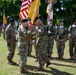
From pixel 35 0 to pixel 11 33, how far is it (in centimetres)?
191

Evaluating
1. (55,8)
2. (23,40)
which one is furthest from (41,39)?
(55,8)

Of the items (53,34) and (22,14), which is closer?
(22,14)

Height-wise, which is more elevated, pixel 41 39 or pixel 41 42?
pixel 41 39

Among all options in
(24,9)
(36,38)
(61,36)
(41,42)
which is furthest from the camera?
(61,36)

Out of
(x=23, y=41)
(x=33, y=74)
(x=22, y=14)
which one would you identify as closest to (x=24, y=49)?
(x=23, y=41)

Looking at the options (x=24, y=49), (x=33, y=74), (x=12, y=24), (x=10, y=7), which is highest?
(x=10, y=7)

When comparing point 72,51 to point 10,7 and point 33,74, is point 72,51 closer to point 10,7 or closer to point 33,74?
point 33,74

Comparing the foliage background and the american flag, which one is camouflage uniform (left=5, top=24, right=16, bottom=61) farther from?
the foliage background

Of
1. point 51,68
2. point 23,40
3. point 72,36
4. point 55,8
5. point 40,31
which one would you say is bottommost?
point 51,68

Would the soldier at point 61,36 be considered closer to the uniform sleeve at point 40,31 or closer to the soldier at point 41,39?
the soldier at point 41,39

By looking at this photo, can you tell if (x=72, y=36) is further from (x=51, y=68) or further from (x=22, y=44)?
(x=22, y=44)

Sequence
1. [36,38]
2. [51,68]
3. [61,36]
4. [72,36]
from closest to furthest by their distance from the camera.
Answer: [36,38]
[51,68]
[72,36]
[61,36]

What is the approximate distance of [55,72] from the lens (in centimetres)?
1057

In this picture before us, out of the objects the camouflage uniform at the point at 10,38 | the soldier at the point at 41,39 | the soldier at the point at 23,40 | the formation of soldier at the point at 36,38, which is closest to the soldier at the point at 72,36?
the formation of soldier at the point at 36,38
